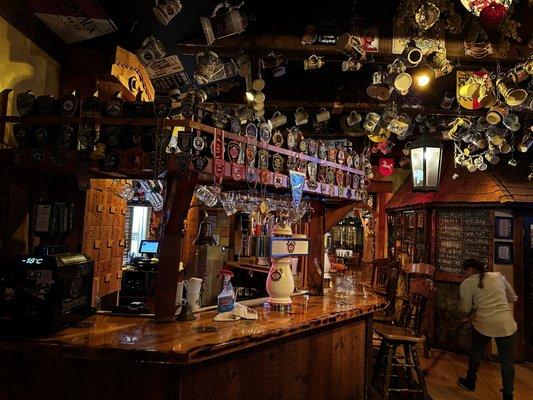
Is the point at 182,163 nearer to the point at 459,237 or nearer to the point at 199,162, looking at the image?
the point at 199,162

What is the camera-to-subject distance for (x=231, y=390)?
7.43 feet

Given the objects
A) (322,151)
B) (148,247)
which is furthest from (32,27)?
(148,247)

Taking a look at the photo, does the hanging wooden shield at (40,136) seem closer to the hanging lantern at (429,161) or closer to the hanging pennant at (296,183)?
the hanging pennant at (296,183)

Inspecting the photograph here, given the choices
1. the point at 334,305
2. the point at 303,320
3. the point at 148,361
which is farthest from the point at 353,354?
the point at 148,361

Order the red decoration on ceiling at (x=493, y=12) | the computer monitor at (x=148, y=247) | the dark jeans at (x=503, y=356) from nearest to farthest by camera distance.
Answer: the red decoration on ceiling at (x=493, y=12), the dark jeans at (x=503, y=356), the computer monitor at (x=148, y=247)

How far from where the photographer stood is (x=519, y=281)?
6141mm

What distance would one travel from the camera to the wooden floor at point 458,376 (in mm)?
4484

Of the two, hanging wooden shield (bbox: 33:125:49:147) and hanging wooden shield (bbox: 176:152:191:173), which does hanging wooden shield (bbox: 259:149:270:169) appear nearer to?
hanging wooden shield (bbox: 176:152:191:173)

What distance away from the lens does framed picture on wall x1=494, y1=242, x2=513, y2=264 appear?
A: 6.21 m

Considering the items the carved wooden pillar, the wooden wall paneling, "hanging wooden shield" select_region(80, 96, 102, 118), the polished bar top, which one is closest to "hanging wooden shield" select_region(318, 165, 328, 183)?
the polished bar top

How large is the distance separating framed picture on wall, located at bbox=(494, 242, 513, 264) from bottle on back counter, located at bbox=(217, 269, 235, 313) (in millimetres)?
5284

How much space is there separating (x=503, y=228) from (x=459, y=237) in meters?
0.67

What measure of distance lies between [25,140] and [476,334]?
5011 millimetres

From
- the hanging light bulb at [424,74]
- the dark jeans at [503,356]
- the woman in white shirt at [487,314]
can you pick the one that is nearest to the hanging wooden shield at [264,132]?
the hanging light bulb at [424,74]
